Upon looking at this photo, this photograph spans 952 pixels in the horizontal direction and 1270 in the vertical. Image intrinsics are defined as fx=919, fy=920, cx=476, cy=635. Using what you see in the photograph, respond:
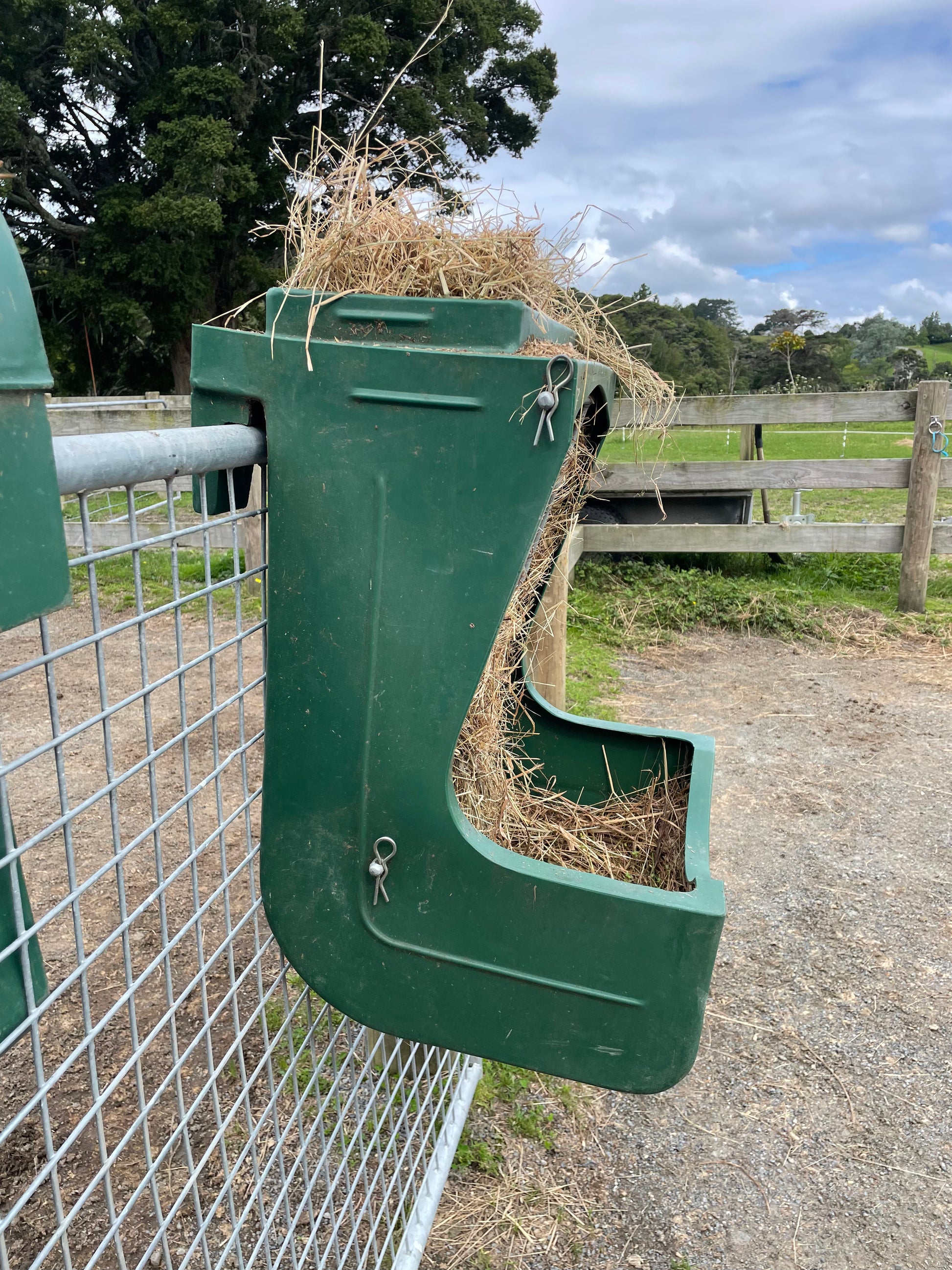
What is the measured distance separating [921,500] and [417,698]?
581cm

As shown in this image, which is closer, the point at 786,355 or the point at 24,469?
the point at 24,469

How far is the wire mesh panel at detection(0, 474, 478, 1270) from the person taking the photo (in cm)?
93

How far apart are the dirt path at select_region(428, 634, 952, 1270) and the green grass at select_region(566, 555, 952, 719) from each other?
64.6 inches

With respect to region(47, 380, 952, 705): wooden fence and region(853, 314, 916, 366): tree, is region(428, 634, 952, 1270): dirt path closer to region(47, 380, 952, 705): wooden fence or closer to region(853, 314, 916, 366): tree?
region(47, 380, 952, 705): wooden fence

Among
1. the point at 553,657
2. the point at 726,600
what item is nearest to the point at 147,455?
the point at 553,657

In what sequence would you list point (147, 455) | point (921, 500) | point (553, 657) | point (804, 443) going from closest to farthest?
point (147, 455) < point (553, 657) < point (921, 500) < point (804, 443)

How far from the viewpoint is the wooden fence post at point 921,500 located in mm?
6004

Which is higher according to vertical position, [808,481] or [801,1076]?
[808,481]

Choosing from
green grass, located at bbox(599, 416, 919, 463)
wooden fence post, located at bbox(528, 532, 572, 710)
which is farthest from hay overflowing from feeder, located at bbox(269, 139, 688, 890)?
green grass, located at bbox(599, 416, 919, 463)

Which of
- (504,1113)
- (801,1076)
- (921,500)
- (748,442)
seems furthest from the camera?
(748,442)

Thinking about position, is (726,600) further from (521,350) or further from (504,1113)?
(521,350)

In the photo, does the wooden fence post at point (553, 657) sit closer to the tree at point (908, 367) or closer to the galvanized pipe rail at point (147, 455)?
the galvanized pipe rail at point (147, 455)

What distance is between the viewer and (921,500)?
20.0 ft

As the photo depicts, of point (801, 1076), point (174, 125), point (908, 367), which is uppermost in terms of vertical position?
point (174, 125)
